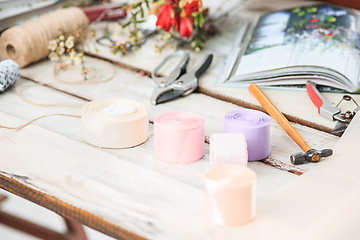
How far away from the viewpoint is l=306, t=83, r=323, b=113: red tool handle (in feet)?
2.92

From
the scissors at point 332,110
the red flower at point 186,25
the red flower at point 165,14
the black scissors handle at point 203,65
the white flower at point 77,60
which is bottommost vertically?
the scissors at point 332,110

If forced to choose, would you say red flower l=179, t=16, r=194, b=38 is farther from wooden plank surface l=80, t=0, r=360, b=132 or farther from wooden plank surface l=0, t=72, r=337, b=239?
wooden plank surface l=0, t=72, r=337, b=239

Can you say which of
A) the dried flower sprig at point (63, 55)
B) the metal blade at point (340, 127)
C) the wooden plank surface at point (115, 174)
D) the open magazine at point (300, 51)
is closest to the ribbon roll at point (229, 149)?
the wooden plank surface at point (115, 174)

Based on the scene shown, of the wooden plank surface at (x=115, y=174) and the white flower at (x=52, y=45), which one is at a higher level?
the white flower at (x=52, y=45)

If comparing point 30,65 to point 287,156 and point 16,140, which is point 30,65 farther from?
point 287,156

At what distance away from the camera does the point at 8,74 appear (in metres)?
0.94

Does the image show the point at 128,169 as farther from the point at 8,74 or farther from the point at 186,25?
the point at 186,25

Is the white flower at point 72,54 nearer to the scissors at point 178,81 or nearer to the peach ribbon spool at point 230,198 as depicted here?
the scissors at point 178,81

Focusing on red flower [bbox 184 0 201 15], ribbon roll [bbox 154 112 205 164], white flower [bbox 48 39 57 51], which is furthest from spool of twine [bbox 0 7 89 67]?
ribbon roll [bbox 154 112 205 164]

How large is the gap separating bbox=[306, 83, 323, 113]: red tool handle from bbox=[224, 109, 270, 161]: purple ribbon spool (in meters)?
0.17

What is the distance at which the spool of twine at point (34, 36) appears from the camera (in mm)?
1033

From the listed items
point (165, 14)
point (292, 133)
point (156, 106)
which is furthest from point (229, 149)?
point (165, 14)

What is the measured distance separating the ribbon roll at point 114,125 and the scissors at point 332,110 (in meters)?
0.31

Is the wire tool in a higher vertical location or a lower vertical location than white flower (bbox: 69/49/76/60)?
lower
